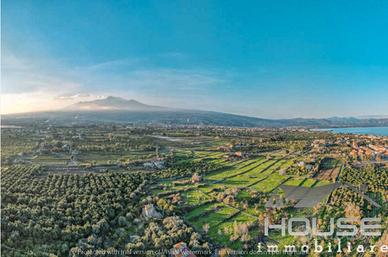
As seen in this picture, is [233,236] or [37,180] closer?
[233,236]

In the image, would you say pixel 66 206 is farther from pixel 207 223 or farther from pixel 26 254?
pixel 207 223

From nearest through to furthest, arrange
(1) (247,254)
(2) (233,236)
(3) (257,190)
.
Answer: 1. (1) (247,254)
2. (2) (233,236)
3. (3) (257,190)

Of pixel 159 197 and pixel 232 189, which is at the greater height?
pixel 232 189

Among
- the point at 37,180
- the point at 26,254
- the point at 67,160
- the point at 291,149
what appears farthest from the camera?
the point at 291,149

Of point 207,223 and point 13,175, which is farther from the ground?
point 13,175

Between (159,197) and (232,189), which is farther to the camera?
(232,189)

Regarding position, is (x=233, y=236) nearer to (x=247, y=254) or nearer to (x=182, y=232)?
(x=247, y=254)

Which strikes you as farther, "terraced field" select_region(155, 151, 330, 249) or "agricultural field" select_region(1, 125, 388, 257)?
"terraced field" select_region(155, 151, 330, 249)

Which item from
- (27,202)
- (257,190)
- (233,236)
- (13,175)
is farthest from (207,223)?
(13,175)

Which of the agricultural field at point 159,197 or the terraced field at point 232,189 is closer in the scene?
the agricultural field at point 159,197
